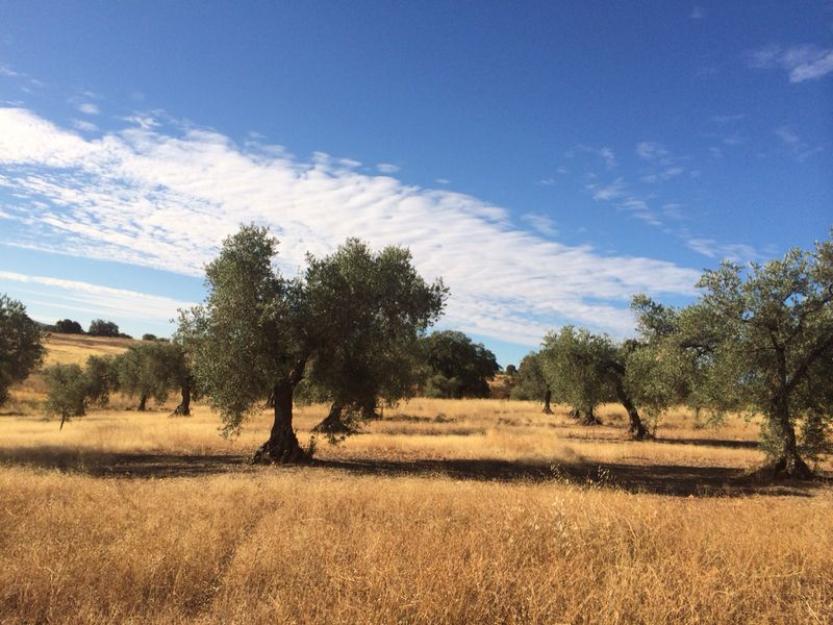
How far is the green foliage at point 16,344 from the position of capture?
24.4 meters

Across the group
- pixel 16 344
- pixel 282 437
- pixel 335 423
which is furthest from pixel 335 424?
pixel 16 344

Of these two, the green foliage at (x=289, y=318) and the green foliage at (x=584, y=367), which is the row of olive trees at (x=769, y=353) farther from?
the green foliage at (x=584, y=367)

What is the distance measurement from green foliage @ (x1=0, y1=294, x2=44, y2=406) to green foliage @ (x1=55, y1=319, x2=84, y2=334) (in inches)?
5812

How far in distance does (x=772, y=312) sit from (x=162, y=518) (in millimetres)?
19516

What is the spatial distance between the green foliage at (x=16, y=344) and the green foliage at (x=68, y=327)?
148 meters

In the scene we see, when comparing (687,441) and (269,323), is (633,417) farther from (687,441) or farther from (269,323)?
(269,323)

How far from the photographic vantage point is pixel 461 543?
6469 millimetres

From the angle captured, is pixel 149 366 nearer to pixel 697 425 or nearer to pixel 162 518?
pixel 162 518

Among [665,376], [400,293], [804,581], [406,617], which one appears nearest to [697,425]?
[665,376]

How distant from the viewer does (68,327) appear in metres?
154

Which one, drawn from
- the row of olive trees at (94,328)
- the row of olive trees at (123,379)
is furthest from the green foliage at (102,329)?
the row of olive trees at (123,379)

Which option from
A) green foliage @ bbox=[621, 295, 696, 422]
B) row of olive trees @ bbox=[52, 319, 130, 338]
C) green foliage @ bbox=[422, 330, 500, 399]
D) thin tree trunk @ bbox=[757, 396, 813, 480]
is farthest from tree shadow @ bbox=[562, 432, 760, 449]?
row of olive trees @ bbox=[52, 319, 130, 338]

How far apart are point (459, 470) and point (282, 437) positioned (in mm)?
7027

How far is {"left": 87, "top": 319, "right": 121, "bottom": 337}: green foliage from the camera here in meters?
160
